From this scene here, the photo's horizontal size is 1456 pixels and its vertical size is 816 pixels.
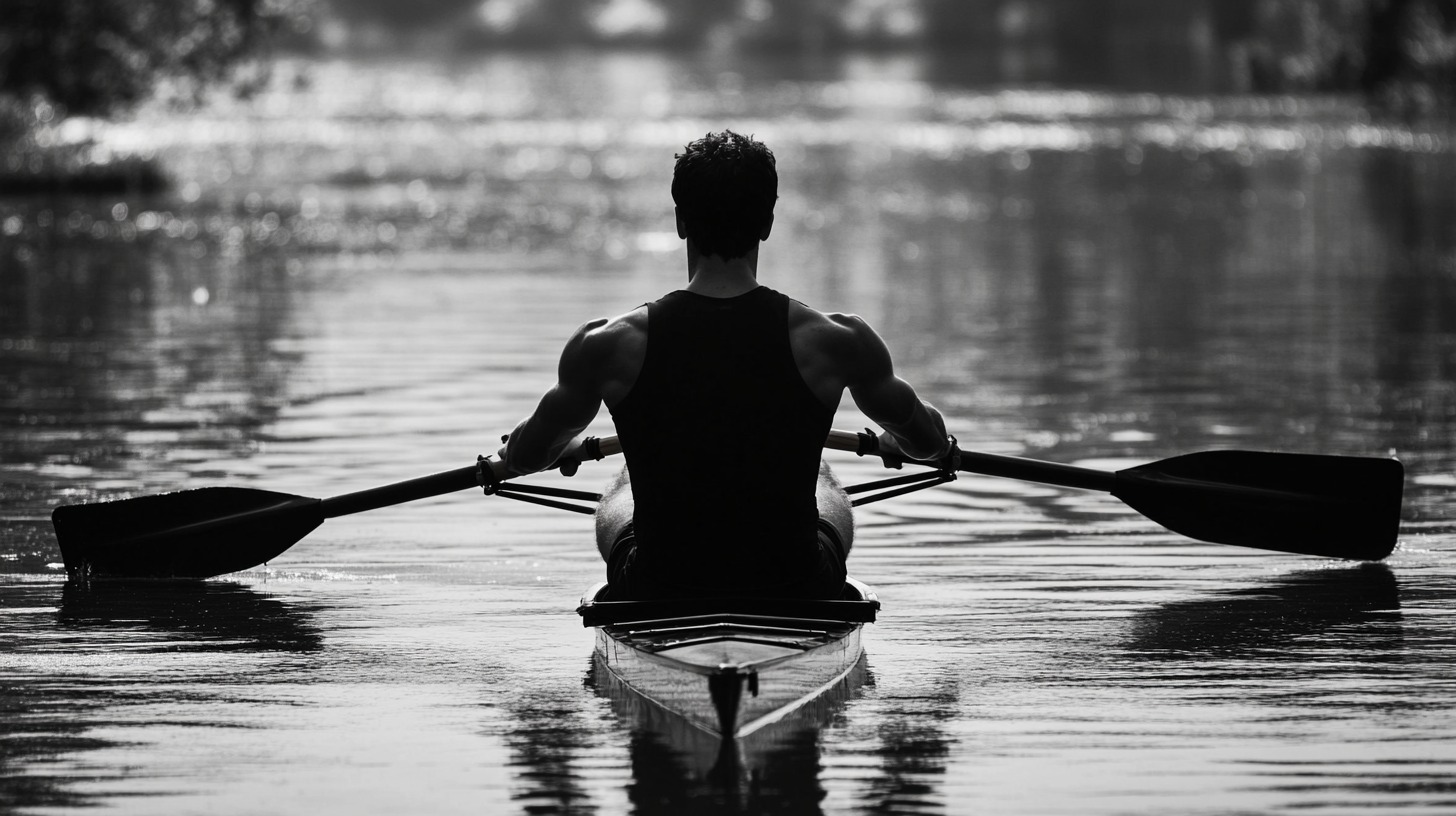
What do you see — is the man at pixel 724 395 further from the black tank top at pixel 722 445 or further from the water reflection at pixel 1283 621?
the water reflection at pixel 1283 621

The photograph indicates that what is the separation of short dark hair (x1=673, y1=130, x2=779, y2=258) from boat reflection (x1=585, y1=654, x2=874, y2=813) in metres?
1.23

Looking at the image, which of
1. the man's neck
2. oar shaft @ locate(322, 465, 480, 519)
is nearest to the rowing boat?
the man's neck

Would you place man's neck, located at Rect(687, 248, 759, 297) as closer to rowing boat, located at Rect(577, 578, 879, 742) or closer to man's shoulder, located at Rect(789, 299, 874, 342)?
man's shoulder, located at Rect(789, 299, 874, 342)

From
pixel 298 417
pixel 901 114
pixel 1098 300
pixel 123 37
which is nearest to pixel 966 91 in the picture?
pixel 901 114

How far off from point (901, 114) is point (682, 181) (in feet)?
230

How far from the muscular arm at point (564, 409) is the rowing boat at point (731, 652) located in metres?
0.44

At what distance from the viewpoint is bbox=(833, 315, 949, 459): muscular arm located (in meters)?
5.85

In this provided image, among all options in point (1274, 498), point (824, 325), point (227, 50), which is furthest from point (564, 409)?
point (227, 50)

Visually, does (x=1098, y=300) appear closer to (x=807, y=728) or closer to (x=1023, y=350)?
(x=1023, y=350)

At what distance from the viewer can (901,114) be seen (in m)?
75.0

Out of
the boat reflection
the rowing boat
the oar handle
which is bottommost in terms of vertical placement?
the boat reflection

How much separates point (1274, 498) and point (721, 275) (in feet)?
10.4

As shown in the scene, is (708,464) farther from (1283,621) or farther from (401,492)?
(1283,621)

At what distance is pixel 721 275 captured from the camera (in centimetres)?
574
